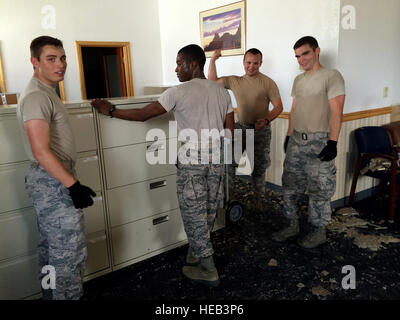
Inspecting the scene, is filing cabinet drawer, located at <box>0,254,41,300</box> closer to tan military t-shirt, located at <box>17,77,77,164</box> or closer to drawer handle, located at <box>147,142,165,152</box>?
tan military t-shirt, located at <box>17,77,77,164</box>

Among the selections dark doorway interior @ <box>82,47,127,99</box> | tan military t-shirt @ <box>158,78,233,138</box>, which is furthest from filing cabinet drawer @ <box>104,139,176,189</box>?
dark doorway interior @ <box>82,47,127,99</box>

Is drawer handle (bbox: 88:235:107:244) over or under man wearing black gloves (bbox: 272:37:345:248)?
under

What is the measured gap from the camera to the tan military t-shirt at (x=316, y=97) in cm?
236

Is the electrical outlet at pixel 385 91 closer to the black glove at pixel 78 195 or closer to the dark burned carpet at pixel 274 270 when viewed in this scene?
the dark burned carpet at pixel 274 270

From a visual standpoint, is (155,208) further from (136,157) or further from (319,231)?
(319,231)

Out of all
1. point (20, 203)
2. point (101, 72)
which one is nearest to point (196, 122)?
point (20, 203)

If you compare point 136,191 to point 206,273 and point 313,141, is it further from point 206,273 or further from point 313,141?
point 313,141

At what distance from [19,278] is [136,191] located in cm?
90

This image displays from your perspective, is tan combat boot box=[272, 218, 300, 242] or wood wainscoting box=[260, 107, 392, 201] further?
wood wainscoting box=[260, 107, 392, 201]

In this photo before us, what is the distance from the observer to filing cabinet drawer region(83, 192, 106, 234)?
218 centimetres

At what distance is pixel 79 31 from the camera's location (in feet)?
16.8

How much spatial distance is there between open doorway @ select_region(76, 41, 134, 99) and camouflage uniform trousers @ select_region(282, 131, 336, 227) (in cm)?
396
